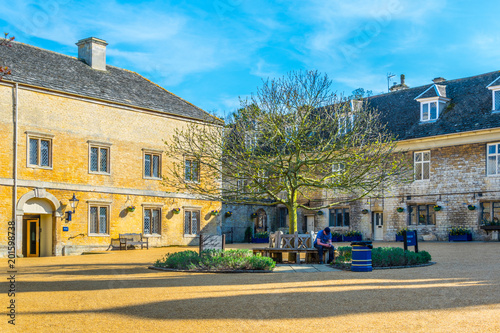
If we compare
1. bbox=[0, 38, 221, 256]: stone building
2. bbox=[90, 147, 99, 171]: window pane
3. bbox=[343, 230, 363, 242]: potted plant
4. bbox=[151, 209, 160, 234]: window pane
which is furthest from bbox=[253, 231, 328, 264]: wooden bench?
bbox=[343, 230, 363, 242]: potted plant

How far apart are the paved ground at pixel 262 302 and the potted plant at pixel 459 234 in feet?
57.4

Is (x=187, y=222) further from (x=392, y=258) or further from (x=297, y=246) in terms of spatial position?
(x=392, y=258)

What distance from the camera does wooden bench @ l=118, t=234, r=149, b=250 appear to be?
30.8 meters

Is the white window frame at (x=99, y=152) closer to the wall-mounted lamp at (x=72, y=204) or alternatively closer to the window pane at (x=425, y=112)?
the wall-mounted lamp at (x=72, y=204)

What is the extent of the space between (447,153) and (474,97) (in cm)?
383

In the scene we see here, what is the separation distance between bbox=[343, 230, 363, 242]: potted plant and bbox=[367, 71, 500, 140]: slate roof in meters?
6.85

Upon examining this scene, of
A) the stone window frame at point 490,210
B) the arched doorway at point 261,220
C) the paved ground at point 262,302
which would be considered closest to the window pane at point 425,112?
the stone window frame at point 490,210

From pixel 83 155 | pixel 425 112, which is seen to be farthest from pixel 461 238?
pixel 83 155

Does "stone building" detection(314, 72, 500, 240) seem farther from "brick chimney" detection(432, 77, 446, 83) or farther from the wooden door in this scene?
the wooden door

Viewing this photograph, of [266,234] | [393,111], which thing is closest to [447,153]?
[393,111]

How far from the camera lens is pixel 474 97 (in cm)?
3484

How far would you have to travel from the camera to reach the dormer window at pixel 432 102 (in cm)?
3578

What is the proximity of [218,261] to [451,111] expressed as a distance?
23636 millimetres

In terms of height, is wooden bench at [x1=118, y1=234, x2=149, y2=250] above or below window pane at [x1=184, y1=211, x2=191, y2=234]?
below
